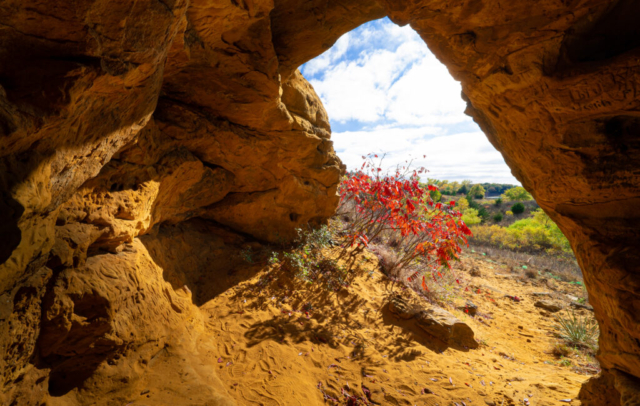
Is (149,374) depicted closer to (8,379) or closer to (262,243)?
(8,379)

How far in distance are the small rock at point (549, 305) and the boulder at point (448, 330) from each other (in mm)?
3502

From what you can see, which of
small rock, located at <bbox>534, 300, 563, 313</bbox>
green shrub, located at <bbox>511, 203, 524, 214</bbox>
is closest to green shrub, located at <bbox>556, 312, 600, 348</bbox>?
small rock, located at <bbox>534, 300, 563, 313</bbox>

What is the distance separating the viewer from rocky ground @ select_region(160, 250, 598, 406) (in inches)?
122

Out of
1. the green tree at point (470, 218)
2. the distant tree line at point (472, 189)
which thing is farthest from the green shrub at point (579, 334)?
the distant tree line at point (472, 189)

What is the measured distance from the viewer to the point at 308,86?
553 cm

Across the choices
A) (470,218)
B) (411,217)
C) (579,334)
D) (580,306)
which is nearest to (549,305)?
(580,306)

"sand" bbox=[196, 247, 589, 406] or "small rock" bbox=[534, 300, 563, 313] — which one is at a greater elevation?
"small rock" bbox=[534, 300, 563, 313]

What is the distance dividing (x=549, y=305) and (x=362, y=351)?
5.67m

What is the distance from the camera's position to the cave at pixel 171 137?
1.52m

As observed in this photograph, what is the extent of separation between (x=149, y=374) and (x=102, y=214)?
1649 millimetres

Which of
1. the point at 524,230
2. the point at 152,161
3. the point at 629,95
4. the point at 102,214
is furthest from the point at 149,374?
the point at 524,230

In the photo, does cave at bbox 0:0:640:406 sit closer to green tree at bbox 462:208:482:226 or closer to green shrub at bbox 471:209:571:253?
green shrub at bbox 471:209:571:253

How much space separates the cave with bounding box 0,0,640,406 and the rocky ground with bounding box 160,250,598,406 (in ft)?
1.60

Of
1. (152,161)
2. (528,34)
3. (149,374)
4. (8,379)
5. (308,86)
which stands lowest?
(149,374)
